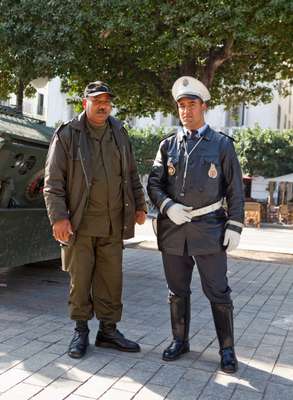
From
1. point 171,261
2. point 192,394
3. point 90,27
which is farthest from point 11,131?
point 90,27

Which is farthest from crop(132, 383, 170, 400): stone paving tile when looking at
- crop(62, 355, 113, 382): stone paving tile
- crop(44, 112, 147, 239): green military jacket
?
crop(44, 112, 147, 239): green military jacket

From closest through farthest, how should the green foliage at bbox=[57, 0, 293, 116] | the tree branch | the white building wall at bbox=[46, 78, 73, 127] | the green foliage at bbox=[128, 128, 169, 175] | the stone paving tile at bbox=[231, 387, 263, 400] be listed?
the stone paving tile at bbox=[231, 387, 263, 400], the green foliage at bbox=[57, 0, 293, 116], the tree branch, the green foliage at bbox=[128, 128, 169, 175], the white building wall at bbox=[46, 78, 73, 127]

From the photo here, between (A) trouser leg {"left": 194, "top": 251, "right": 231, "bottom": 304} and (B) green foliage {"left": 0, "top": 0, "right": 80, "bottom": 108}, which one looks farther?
(B) green foliage {"left": 0, "top": 0, "right": 80, "bottom": 108}

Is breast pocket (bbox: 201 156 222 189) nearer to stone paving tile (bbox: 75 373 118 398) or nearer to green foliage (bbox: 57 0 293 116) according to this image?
stone paving tile (bbox: 75 373 118 398)

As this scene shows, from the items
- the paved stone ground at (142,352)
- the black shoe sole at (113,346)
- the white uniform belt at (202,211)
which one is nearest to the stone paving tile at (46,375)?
the paved stone ground at (142,352)

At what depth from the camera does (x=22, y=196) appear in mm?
6031

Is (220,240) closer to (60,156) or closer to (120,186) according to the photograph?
(120,186)

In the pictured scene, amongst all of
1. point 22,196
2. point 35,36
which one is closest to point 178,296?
point 22,196

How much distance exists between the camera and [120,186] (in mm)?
4020

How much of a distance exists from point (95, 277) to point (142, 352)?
2.16 feet

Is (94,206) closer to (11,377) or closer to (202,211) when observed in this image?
(202,211)

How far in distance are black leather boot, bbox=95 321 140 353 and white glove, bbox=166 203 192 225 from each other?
979 millimetres

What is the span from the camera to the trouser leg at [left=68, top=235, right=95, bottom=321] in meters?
3.97

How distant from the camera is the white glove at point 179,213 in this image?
3725mm
